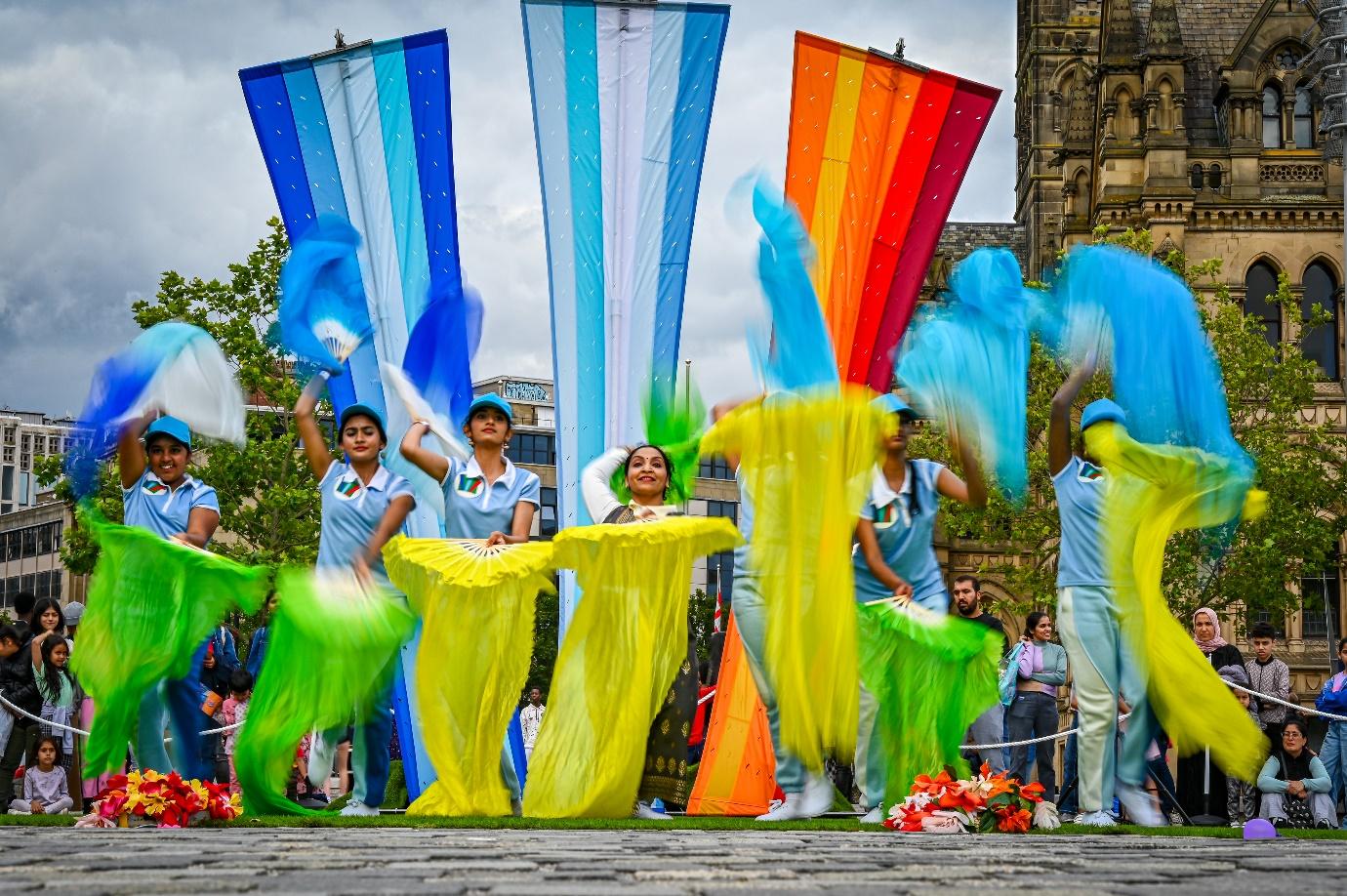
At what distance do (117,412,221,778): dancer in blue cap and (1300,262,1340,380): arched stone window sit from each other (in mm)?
34908

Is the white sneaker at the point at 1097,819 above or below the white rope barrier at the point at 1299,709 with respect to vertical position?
below

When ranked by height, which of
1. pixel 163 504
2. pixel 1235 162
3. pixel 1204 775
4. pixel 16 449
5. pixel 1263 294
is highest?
pixel 16 449

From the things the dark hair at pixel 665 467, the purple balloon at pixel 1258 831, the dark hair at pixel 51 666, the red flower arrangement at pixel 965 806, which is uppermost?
the dark hair at pixel 665 467

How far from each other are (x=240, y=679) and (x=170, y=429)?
4.25 m

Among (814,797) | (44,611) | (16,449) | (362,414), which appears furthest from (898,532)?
(16,449)

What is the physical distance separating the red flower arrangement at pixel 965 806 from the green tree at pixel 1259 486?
20.3 m

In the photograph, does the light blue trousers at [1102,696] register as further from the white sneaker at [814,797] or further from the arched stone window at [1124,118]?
the arched stone window at [1124,118]

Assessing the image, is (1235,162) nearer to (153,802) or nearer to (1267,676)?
(1267,676)

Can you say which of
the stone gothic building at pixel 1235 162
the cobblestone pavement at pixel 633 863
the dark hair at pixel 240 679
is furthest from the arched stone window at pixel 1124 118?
the cobblestone pavement at pixel 633 863

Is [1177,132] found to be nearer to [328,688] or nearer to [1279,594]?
[1279,594]

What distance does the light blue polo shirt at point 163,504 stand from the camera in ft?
30.7

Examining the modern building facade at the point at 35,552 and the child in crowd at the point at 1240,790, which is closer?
the child in crowd at the point at 1240,790

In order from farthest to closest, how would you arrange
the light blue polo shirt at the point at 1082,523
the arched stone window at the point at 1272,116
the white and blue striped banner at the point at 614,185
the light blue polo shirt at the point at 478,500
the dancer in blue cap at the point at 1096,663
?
the arched stone window at the point at 1272,116 → the white and blue striped banner at the point at 614,185 → the light blue polo shirt at the point at 478,500 → the light blue polo shirt at the point at 1082,523 → the dancer in blue cap at the point at 1096,663

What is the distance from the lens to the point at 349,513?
9.10 meters
